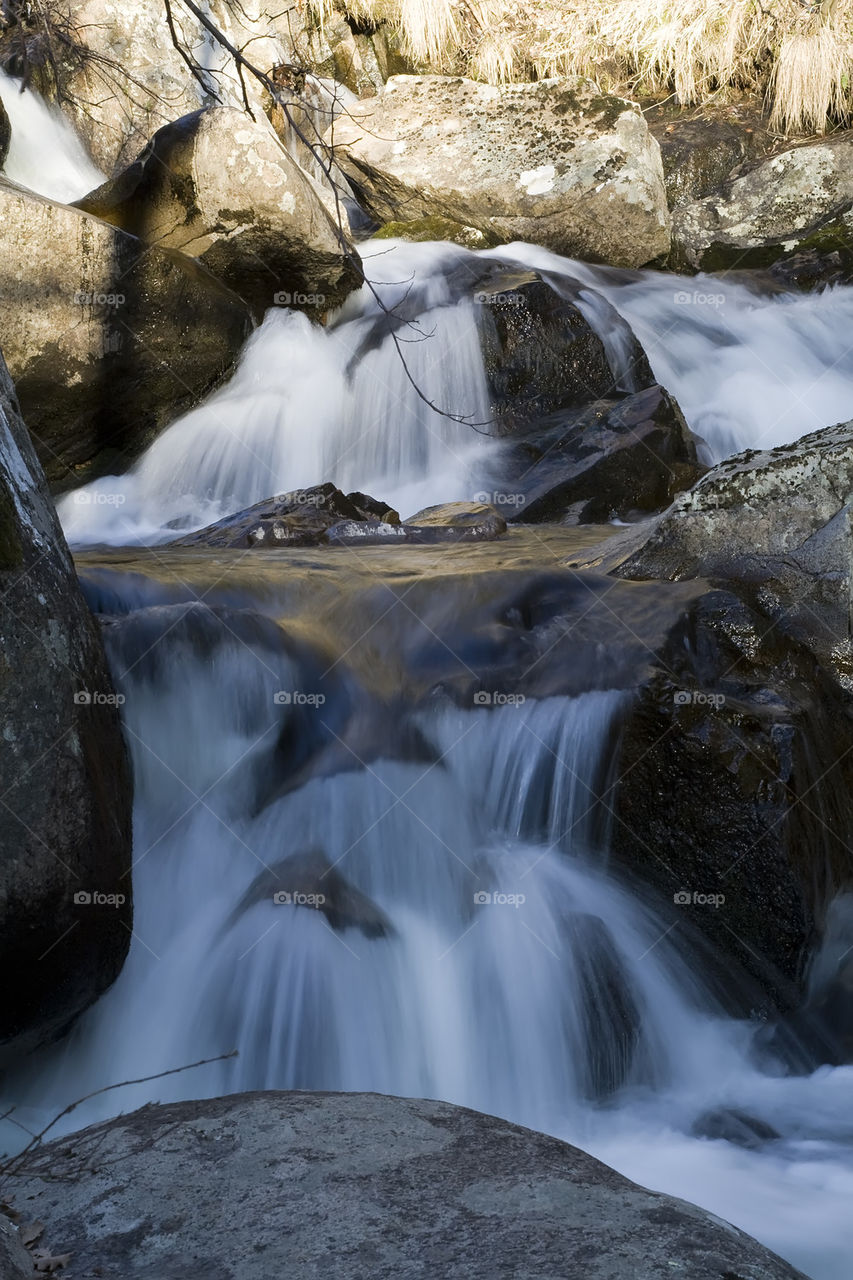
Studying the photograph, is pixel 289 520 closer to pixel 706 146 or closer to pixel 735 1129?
pixel 735 1129

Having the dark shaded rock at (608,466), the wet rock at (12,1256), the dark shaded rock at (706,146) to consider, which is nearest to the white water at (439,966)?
the wet rock at (12,1256)

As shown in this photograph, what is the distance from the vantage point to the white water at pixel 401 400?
788 centimetres

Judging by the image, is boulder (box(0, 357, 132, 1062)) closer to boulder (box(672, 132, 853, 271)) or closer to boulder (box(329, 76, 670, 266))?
boulder (box(329, 76, 670, 266))

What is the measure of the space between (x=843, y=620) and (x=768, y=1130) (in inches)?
79.1

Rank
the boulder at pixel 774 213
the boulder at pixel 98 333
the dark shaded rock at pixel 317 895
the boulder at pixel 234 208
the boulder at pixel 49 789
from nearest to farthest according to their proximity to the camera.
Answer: the boulder at pixel 49 789 → the dark shaded rock at pixel 317 895 → the boulder at pixel 98 333 → the boulder at pixel 234 208 → the boulder at pixel 774 213

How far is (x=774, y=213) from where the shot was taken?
1219 centimetres

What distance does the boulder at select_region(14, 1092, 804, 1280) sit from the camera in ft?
5.32

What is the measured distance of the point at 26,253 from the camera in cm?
765

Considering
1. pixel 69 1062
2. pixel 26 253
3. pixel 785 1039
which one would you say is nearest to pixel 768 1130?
pixel 785 1039

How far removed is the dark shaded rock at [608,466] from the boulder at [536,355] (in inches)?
25.3

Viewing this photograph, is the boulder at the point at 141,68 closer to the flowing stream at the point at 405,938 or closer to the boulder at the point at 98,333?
the boulder at the point at 98,333

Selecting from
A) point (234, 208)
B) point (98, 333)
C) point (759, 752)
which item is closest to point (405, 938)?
point (759, 752)

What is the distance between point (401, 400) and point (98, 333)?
2154 mm

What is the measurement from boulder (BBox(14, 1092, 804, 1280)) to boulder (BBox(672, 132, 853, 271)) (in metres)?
11.3
